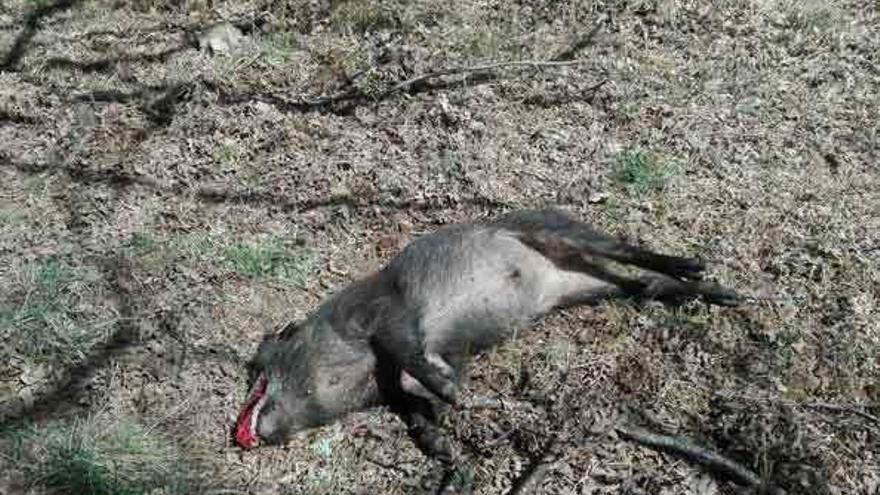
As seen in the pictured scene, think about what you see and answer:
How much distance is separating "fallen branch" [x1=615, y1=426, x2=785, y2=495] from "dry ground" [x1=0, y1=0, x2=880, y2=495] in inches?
1.9

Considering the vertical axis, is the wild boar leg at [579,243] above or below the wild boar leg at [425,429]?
above

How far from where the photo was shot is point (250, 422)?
144 inches

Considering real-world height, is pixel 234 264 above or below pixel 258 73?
below

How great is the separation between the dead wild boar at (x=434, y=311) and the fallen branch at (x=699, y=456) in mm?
732

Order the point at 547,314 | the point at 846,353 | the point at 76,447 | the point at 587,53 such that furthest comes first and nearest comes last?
the point at 587,53, the point at 547,314, the point at 846,353, the point at 76,447

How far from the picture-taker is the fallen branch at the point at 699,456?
3.23 meters

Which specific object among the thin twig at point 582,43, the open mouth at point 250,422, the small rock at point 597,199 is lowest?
the open mouth at point 250,422

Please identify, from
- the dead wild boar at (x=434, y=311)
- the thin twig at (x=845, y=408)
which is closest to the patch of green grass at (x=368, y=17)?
the dead wild boar at (x=434, y=311)

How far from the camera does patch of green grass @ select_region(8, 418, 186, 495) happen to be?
11.0 feet

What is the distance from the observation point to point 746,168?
473cm

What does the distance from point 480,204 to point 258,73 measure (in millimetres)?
1772

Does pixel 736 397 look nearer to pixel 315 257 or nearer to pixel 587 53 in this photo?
pixel 315 257

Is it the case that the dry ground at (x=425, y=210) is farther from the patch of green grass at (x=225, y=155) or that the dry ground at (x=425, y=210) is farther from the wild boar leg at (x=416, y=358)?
→ the wild boar leg at (x=416, y=358)

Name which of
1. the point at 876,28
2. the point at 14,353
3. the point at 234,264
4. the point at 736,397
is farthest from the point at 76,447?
the point at 876,28
